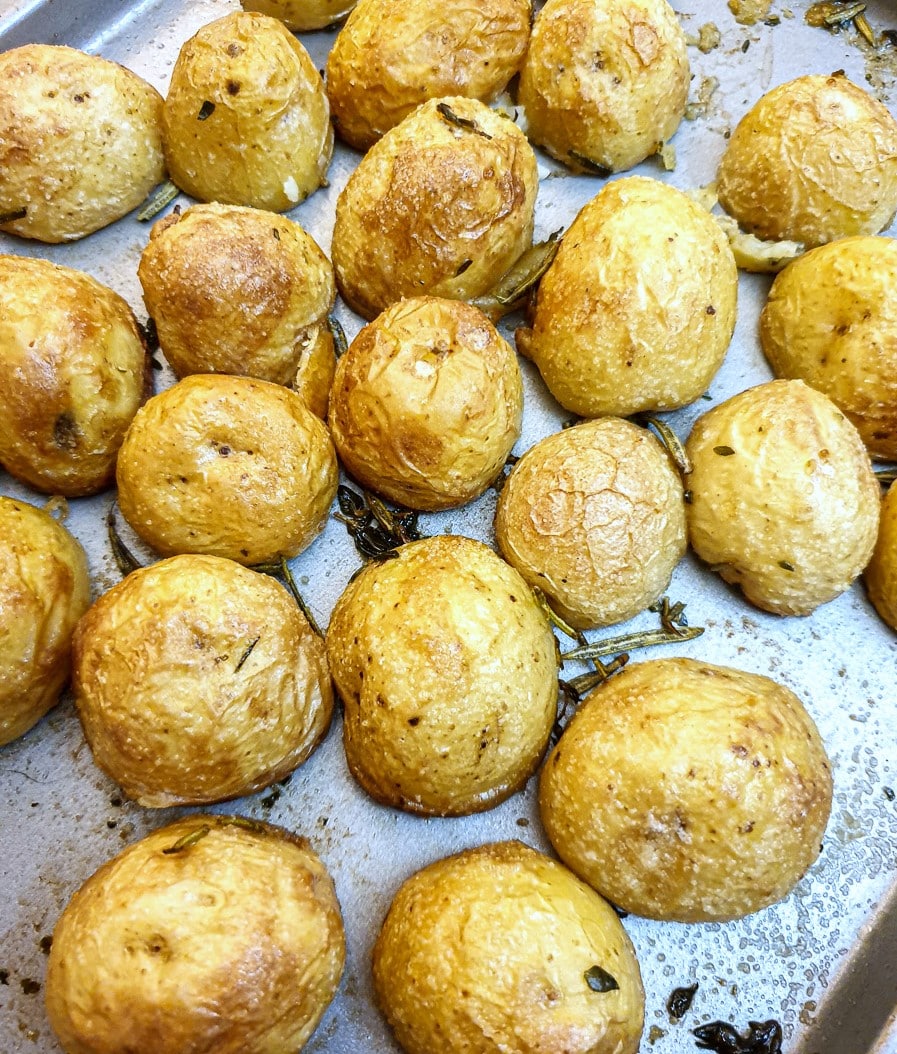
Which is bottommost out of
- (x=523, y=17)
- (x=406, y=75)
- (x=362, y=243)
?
(x=362, y=243)

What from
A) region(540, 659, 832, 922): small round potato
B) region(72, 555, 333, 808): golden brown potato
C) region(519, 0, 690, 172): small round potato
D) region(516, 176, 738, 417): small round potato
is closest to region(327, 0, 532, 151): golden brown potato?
region(519, 0, 690, 172): small round potato

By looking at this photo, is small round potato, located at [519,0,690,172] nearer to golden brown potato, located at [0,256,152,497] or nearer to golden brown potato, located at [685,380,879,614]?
golden brown potato, located at [685,380,879,614]

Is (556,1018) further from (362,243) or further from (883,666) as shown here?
(362,243)

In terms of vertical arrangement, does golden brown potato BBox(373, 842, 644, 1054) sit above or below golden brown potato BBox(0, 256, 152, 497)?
below

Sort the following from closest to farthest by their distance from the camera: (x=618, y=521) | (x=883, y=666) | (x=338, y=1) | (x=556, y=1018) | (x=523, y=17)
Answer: (x=556, y=1018) < (x=618, y=521) < (x=883, y=666) < (x=523, y=17) < (x=338, y=1)

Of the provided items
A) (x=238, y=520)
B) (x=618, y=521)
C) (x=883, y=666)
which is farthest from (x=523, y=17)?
(x=883, y=666)

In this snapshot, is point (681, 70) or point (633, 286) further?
point (681, 70)
